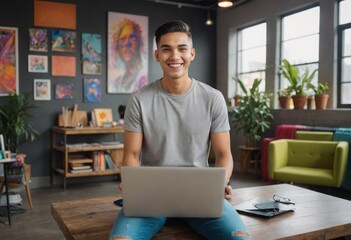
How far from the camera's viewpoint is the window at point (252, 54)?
6.06 meters

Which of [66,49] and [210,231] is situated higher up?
[66,49]

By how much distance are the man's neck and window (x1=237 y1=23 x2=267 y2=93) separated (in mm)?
4396

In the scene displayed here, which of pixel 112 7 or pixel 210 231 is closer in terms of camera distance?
pixel 210 231

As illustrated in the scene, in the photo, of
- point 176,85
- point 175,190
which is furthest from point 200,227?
point 176,85

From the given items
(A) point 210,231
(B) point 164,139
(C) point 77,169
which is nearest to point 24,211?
(C) point 77,169

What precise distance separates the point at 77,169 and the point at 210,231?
12.2ft

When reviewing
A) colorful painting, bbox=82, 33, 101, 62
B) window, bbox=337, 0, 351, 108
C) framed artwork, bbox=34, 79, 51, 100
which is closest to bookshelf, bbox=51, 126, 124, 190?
framed artwork, bbox=34, 79, 51, 100

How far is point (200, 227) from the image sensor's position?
5.00 feet

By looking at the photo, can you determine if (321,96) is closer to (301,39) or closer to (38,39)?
(301,39)

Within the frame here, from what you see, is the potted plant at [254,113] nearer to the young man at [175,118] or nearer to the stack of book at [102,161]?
the stack of book at [102,161]

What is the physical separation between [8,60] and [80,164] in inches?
69.7

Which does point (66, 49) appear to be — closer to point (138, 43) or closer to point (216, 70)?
point (138, 43)

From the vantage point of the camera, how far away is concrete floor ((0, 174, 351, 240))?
3184 millimetres

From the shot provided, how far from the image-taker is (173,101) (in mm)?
1815
